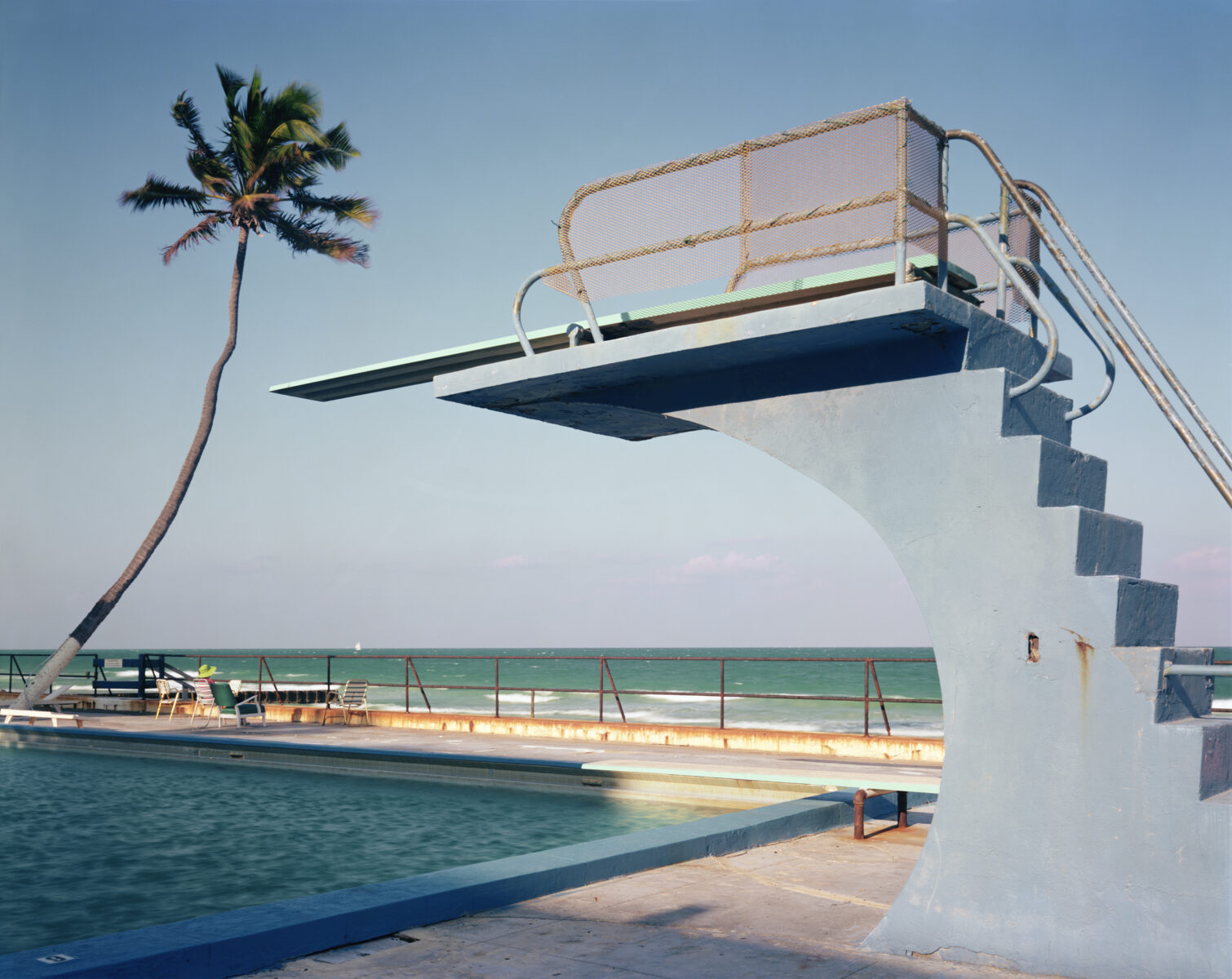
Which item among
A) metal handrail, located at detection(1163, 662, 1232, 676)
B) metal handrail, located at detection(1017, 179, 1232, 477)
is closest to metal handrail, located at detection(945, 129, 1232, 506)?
metal handrail, located at detection(1017, 179, 1232, 477)

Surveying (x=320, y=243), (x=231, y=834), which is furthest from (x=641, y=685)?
(x=231, y=834)

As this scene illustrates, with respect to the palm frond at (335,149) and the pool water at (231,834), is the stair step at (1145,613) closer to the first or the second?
the pool water at (231,834)

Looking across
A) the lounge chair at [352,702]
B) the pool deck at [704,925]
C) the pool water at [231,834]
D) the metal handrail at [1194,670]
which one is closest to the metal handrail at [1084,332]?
the metal handrail at [1194,670]

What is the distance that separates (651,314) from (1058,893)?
10.5 feet

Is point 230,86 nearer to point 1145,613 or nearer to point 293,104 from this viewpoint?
point 293,104

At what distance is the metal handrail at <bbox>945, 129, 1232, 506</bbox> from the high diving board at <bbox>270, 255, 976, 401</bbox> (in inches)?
17.4

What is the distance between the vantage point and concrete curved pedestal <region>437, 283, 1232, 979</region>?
13.2 ft

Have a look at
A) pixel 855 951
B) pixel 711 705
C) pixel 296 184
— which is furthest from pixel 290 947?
pixel 711 705

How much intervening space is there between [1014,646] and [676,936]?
2.06 meters

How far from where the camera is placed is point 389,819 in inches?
403

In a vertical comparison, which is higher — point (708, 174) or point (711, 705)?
point (708, 174)

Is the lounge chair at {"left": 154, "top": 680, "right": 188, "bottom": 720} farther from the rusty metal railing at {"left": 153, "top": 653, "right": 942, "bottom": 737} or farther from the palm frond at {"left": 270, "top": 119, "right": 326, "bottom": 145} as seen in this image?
the palm frond at {"left": 270, "top": 119, "right": 326, "bottom": 145}

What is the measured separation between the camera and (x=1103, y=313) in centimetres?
467

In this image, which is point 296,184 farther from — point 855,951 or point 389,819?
point 855,951
